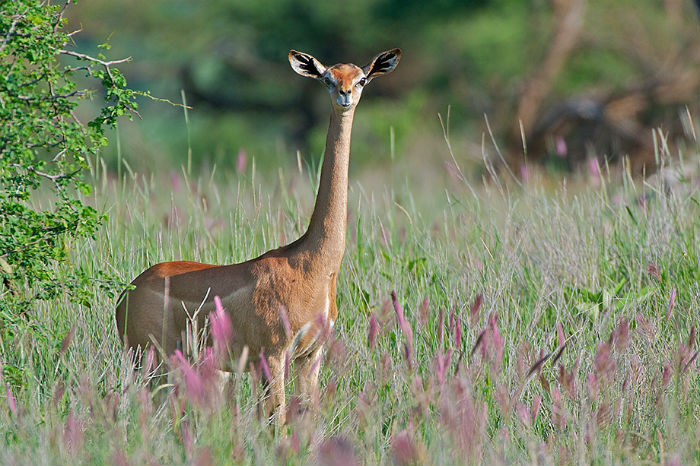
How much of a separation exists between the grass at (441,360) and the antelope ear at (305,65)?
1002mm

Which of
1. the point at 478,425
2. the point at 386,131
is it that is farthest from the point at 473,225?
the point at 386,131

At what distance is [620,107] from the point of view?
14555 mm

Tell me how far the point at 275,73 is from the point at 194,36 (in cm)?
240

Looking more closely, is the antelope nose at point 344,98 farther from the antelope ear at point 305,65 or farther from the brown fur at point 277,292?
the antelope ear at point 305,65

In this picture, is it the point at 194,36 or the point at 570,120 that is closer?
the point at 570,120

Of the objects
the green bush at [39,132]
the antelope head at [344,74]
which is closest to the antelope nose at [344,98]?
the antelope head at [344,74]

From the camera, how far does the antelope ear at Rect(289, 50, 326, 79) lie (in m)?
3.73

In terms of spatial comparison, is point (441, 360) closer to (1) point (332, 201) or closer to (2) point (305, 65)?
(1) point (332, 201)

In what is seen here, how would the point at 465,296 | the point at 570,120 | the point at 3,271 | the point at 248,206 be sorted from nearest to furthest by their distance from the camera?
the point at 3,271
the point at 465,296
the point at 248,206
the point at 570,120

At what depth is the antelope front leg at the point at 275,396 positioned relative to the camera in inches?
139

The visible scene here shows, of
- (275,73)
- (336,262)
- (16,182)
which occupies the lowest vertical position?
(336,262)

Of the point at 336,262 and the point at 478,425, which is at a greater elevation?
the point at 336,262

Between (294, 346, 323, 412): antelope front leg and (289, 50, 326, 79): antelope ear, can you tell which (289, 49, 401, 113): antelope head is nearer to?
(289, 50, 326, 79): antelope ear

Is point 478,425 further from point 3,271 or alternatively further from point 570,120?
point 570,120
